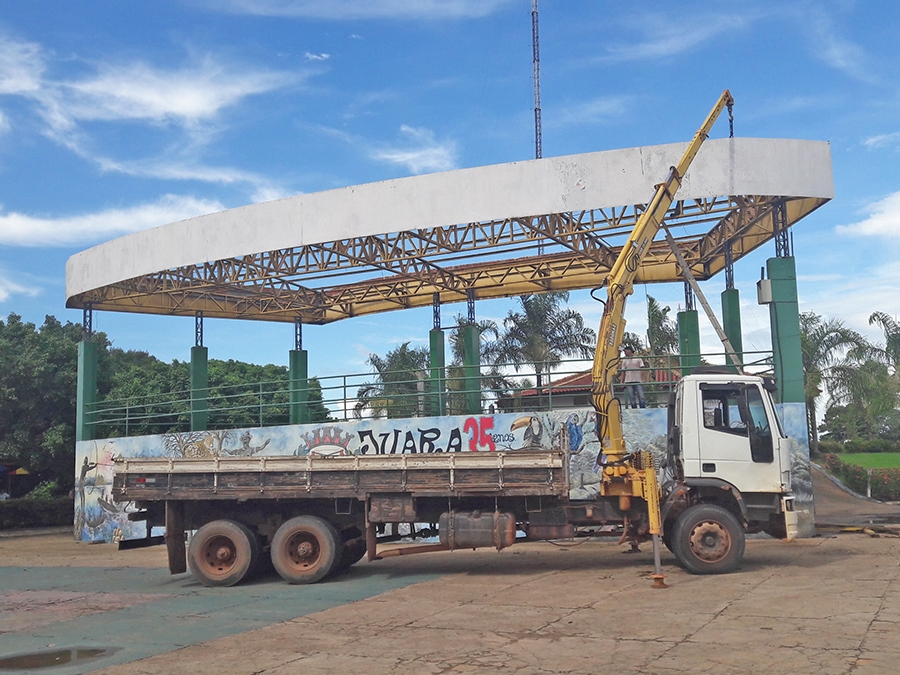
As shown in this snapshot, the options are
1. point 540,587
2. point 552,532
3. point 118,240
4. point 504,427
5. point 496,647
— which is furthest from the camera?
point 118,240

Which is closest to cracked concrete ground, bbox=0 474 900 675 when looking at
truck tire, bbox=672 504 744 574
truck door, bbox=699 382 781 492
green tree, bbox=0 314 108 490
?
truck tire, bbox=672 504 744 574

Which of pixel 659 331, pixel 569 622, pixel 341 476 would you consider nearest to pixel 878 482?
pixel 659 331

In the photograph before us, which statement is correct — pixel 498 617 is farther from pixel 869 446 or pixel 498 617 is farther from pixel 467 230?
pixel 869 446

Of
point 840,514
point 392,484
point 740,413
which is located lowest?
point 840,514

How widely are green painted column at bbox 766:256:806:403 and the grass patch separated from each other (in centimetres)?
2157

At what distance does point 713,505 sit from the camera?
12336mm

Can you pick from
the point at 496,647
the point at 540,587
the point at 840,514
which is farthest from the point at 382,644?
the point at 840,514

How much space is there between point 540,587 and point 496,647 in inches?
147

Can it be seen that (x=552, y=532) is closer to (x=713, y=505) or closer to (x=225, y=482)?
(x=713, y=505)

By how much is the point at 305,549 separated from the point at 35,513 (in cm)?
1963

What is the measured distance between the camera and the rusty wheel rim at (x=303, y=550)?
13.3m

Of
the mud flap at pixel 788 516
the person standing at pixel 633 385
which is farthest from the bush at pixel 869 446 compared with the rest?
the mud flap at pixel 788 516

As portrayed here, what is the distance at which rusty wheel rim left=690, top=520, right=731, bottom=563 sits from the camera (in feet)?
39.9

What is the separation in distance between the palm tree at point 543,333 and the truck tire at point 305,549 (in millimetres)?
20708
